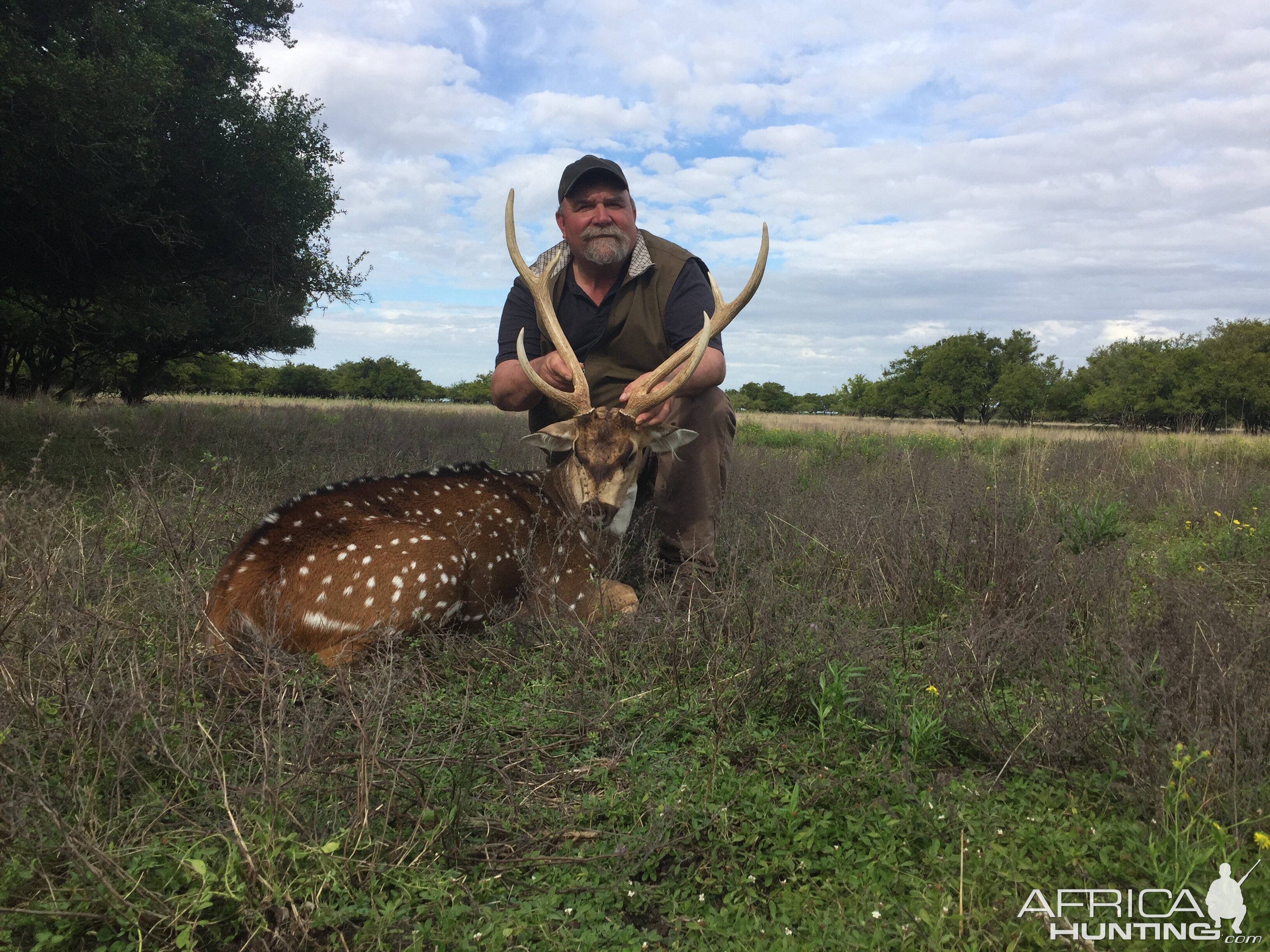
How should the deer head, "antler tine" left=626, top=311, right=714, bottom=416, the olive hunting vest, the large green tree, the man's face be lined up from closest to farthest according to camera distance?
1. the deer head
2. "antler tine" left=626, top=311, right=714, bottom=416
3. the man's face
4. the olive hunting vest
5. the large green tree

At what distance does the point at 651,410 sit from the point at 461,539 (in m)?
1.49

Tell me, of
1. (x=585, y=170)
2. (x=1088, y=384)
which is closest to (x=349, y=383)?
(x=1088, y=384)

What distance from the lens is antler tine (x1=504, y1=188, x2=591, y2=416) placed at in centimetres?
454

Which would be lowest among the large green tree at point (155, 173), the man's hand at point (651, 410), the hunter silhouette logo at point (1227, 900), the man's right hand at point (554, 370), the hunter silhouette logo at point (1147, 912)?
the hunter silhouette logo at point (1147, 912)

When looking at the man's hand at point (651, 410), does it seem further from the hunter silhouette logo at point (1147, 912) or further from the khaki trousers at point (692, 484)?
the hunter silhouette logo at point (1147, 912)

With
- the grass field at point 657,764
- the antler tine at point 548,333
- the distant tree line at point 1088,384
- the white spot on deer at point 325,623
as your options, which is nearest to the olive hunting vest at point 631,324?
the antler tine at point 548,333

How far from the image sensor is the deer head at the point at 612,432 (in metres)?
4.21

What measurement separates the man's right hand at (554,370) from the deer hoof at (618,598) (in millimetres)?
1429

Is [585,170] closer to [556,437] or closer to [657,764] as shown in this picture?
[556,437]

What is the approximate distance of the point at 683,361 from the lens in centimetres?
459

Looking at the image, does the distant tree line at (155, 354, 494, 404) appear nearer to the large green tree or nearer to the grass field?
the large green tree

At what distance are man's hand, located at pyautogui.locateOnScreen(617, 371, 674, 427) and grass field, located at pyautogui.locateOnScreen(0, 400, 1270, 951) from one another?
45.8 inches

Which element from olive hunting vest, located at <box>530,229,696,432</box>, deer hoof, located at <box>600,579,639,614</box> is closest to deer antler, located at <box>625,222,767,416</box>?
olive hunting vest, located at <box>530,229,696,432</box>

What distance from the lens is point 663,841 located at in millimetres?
2062
